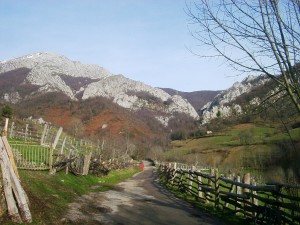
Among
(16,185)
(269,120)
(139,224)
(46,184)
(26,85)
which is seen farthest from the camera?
(26,85)

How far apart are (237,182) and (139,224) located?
4485 mm

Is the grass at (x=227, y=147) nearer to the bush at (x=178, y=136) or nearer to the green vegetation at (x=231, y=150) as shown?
the green vegetation at (x=231, y=150)

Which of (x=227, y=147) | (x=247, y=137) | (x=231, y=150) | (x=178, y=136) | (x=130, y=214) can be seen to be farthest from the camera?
(x=178, y=136)

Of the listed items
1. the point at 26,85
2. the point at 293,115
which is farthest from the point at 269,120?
the point at 26,85

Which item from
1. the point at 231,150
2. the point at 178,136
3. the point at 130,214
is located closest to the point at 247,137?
the point at 231,150

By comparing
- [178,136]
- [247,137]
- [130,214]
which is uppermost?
[178,136]

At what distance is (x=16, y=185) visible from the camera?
8.34m

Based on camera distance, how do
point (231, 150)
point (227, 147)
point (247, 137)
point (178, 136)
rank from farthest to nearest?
point (178, 136), point (227, 147), point (231, 150), point (247, 137)

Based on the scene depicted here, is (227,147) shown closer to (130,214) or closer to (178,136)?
(178,136)

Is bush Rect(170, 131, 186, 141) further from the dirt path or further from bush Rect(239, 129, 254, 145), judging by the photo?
the dirt path

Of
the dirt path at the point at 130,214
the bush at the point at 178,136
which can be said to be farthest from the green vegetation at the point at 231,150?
the dirt path at the point at 130,214

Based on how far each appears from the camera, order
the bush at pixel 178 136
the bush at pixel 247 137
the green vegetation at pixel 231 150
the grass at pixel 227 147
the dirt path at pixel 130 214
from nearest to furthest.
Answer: the dirt path at pixel 130 214 < the green vegetation at pixel 231 150 < the grass at pixel 227 147 < the bush at pixel 247 137 < the bush at pixel 178 136

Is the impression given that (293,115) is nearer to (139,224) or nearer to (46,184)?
(139,224)

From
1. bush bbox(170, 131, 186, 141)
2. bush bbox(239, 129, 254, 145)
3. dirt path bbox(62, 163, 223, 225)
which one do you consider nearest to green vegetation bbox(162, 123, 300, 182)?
bush bbox(239, 129, 254, 145)
